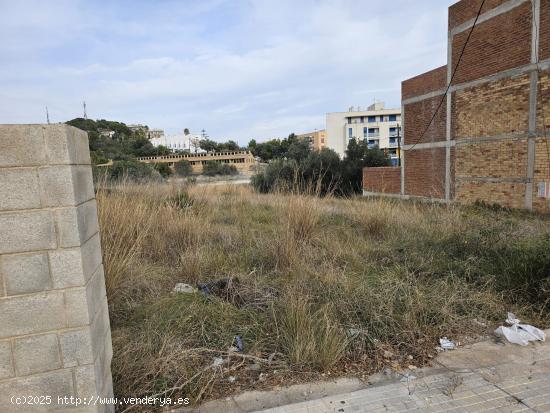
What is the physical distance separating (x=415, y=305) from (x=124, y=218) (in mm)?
3189

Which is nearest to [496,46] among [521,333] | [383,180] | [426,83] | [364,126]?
[426,83]

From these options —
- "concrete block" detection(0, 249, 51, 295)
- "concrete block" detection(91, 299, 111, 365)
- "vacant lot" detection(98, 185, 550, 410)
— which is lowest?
"vacant lot" detection(98, 185, 550, 410)

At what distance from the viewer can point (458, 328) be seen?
9.22ft

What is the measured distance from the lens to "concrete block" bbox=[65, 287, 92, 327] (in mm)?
1589

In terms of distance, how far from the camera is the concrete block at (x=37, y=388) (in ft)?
5.12

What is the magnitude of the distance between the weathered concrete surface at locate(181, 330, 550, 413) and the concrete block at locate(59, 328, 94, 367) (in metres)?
0.70

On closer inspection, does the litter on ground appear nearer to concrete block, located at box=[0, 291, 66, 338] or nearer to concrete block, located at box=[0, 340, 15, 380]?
concrete block, located at box=[0, 291, 66, 338]

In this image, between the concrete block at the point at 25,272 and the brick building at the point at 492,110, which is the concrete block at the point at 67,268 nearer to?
the concrete block at the point at 25,272

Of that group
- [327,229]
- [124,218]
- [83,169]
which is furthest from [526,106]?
[83,169]

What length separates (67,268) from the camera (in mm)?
1581

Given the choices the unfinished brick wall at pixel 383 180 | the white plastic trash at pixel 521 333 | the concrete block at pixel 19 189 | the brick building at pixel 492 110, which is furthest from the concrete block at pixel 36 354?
the unfinished brick wall at pixel 383 180

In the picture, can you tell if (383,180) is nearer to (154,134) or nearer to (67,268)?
(67,268)

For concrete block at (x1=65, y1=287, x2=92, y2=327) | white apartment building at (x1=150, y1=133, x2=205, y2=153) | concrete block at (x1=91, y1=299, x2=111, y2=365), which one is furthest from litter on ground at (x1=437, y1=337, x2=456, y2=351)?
white apartment building at (x1=150, y1=133, x2=205, y2=153)

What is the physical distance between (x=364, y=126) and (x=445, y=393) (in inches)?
2994
